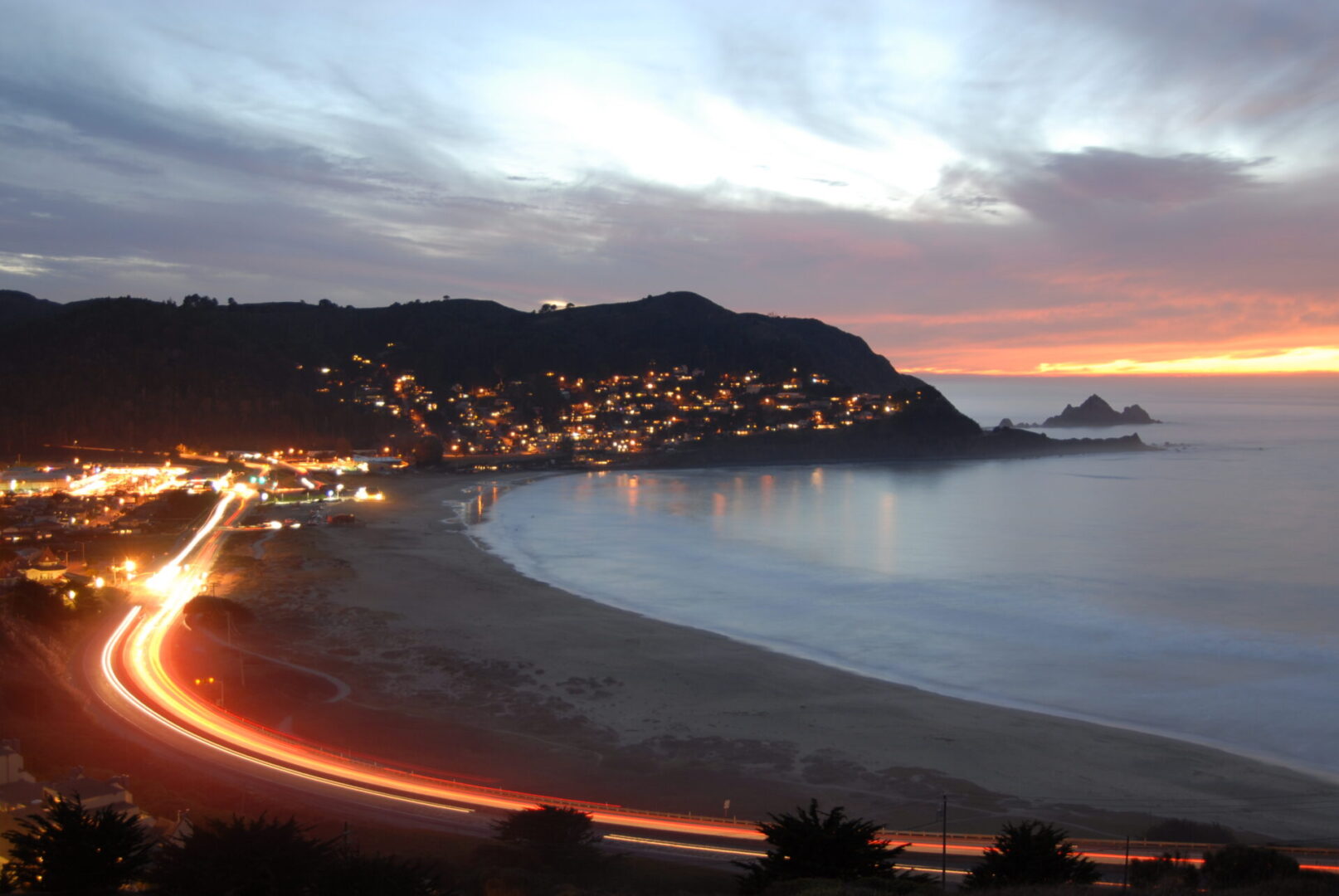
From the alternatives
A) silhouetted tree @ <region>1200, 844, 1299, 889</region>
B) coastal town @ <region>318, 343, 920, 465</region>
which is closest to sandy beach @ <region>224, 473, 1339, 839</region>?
silhouetted tree @ <region>1200, 844, 1299, 889</region>

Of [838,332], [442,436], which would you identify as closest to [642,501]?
[442,436]

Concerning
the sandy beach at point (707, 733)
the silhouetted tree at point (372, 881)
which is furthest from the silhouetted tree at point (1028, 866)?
the silhouetted tree at point (372, 881)

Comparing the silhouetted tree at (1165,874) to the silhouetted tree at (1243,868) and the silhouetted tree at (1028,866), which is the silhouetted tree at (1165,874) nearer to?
the silhouetted tree at (1243,868)

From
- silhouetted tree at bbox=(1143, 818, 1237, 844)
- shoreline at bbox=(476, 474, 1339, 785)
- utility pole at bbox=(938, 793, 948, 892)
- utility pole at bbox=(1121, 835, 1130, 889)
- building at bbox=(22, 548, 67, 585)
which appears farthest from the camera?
building at bbox=(22, 548, 67, 585)

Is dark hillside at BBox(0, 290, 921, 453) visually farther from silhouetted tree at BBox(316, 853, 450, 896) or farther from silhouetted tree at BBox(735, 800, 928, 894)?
silhouetted tree at BBox(735, 800, 928, 894)

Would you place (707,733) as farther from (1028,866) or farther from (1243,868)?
(1243,868)

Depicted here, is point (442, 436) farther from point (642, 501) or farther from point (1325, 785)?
point (1325, 785)
